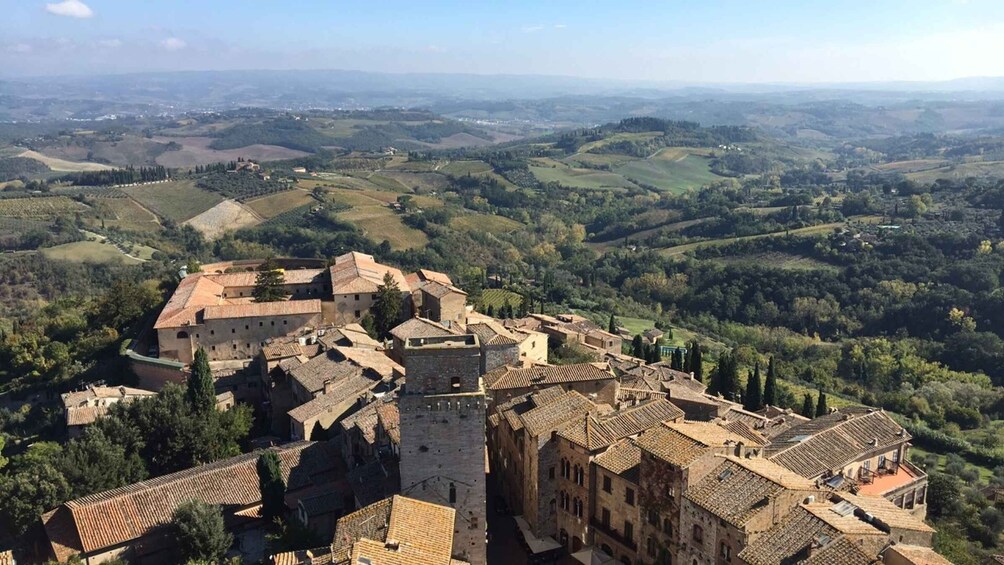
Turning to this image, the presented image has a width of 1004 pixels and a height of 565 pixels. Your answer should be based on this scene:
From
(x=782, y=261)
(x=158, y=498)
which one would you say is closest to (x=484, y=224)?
(x=782, y=261)

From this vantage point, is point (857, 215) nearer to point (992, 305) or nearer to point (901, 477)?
point (992, 305)

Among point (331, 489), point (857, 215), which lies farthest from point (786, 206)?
point (331, 489)

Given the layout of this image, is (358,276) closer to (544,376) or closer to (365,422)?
(544,376)

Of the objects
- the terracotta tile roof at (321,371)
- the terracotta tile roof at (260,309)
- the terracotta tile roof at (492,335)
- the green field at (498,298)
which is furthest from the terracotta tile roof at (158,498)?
the green field at (498,298)

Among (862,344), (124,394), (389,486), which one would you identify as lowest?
(862,344)

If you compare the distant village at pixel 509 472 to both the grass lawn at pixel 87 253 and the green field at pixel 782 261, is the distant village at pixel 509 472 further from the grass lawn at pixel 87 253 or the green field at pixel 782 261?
the green field at pixel 782 261

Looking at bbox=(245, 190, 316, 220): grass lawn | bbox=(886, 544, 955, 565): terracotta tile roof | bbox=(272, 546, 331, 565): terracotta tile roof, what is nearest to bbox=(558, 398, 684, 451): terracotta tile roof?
bbox=(272, 546, 331, 565): terracotta tile roof
